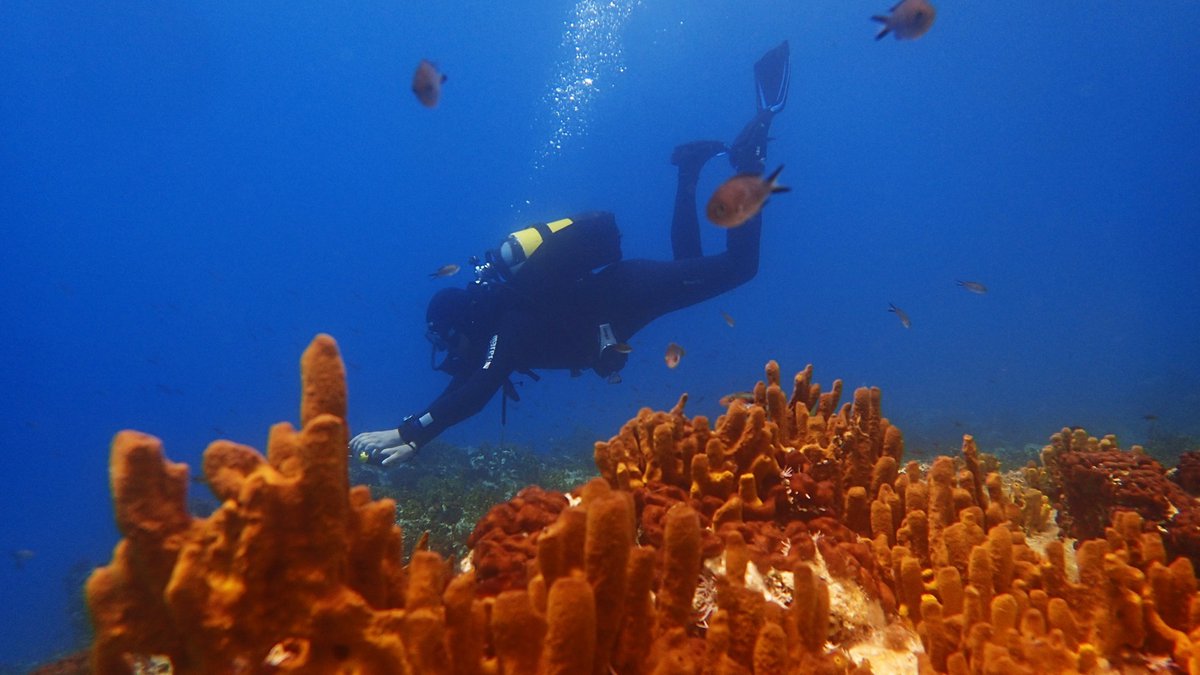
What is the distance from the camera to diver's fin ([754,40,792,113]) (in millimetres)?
15055

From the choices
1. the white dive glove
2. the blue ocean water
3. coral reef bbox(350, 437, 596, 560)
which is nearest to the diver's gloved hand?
coral reef bbox(350, 437, 596, 560)

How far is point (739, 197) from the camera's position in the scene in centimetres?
396

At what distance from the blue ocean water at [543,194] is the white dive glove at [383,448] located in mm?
48460

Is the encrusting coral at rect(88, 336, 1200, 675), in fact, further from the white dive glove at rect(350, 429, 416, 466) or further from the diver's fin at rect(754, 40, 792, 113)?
the diver's fin at rect(754, 40, 792, 113)

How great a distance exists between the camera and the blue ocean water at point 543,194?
255ft

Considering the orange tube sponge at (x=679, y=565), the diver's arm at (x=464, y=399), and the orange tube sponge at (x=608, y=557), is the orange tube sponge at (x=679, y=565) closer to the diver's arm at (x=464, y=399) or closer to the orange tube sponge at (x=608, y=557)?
the orange tube sponge at (x=608, y=557)

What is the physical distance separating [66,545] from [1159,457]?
2307 inches

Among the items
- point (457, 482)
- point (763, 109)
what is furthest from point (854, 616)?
point (763, 109)

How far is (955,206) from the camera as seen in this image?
146 metres

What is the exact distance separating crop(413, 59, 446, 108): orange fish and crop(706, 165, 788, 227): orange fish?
→ 371 cm

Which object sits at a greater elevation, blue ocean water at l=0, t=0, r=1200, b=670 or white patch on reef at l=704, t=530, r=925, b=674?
blue ocean water at l=0, t=0, r=1200, b=670

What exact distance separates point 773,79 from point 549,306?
428 inches

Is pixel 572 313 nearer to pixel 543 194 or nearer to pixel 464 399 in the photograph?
pixel 464 399

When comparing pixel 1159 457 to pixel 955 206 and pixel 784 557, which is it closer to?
pixel 784 557
